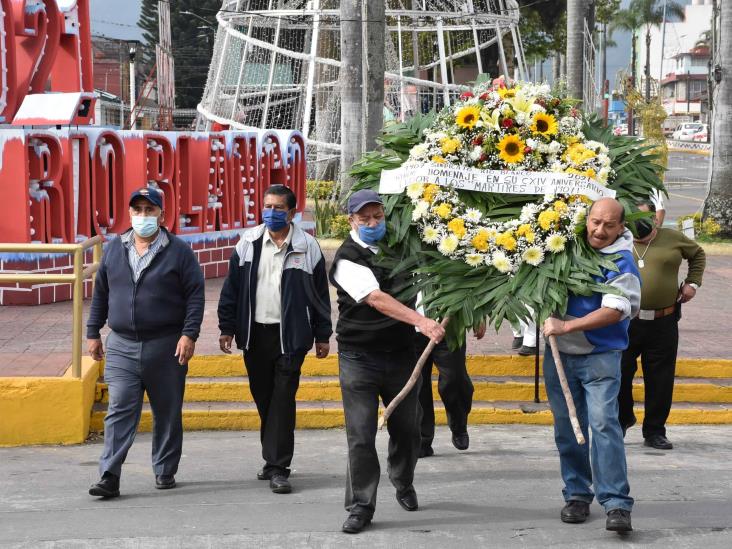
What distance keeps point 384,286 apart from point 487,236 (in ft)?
2.00

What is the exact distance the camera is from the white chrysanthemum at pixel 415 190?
21.2 ft

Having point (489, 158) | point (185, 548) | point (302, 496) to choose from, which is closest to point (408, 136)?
point (489, 158)

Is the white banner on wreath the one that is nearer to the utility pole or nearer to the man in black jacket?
the man in black jacket

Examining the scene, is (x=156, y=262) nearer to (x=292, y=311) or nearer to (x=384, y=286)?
(x=292, y=311)

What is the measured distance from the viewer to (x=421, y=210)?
21.0ft

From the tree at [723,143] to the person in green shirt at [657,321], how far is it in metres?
13.5

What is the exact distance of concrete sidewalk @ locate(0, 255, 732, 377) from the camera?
984cm

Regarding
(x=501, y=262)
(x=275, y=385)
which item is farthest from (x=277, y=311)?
(x=501, y=262)

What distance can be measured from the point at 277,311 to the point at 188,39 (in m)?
69.5

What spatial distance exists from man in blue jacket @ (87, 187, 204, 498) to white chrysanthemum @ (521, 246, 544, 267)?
1959 millimetres

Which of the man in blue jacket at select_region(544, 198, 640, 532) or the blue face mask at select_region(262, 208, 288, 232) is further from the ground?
the blue face mask at select_region(262, 208, 288, 232)

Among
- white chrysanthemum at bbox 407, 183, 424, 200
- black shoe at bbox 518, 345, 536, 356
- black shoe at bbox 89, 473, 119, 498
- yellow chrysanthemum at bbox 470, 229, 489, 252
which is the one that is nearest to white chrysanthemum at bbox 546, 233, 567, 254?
yellow chrysanthemum at bbox 470, 229, 489, 252

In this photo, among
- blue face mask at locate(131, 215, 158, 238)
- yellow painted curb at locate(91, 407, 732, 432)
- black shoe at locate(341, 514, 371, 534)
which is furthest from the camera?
yellow painted curb at locate(91, 407, 732, 432)

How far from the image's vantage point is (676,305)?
8.27m
